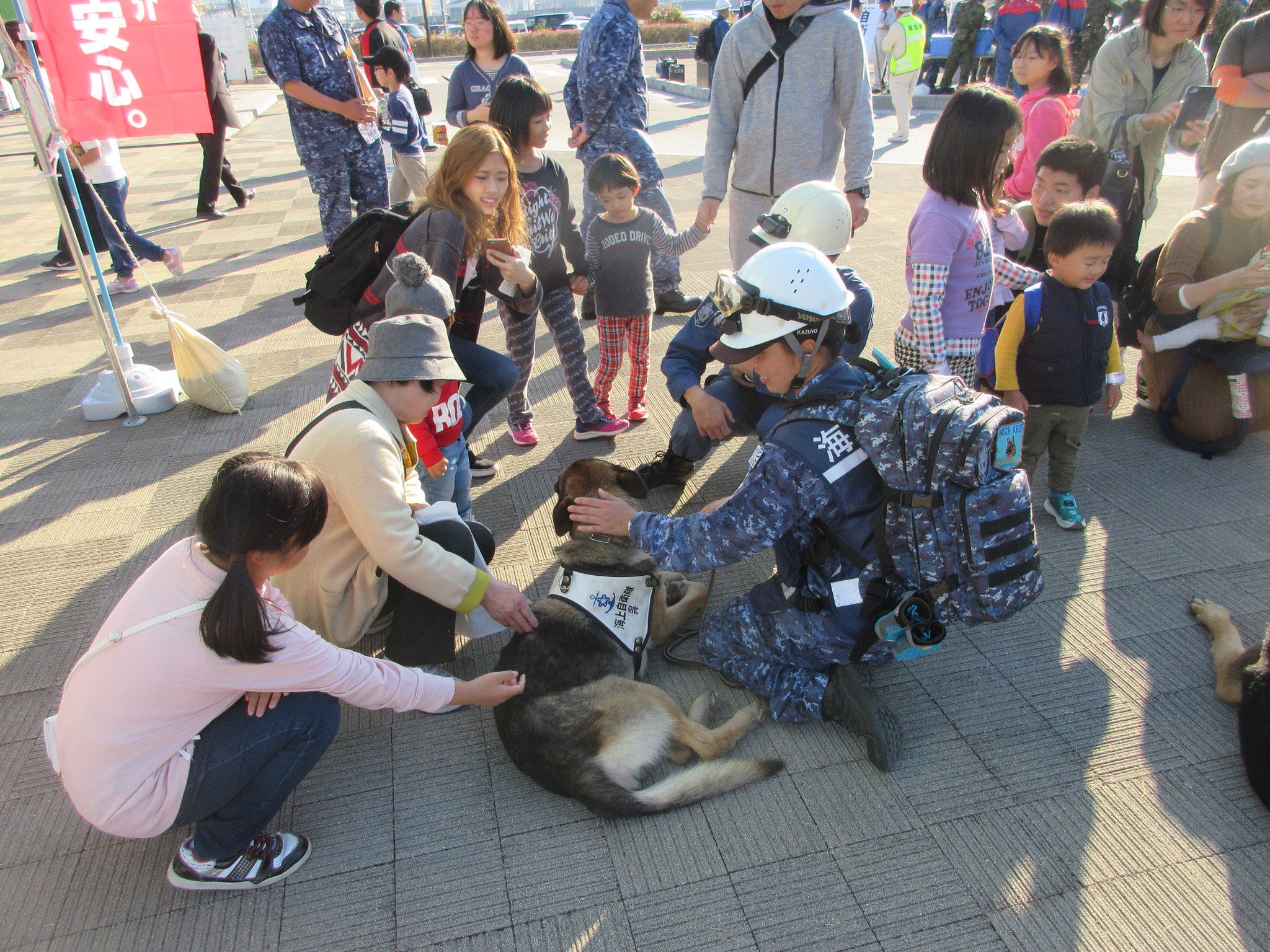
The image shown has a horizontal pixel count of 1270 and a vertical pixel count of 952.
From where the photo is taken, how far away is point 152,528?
3.97 m

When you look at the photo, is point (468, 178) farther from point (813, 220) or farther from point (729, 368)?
point (813, 220)

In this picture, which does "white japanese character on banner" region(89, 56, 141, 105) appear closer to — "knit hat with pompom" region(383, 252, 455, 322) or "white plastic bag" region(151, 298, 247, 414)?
"white plastic bag" region(151, 298, 247, 414)

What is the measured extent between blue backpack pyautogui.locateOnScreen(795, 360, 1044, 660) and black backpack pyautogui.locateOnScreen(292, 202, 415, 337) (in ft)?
7.15

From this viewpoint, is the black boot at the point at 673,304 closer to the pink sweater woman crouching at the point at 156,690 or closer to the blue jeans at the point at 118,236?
the blue jeans at the point at 118,236

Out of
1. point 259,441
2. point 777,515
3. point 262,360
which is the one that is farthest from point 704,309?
point 262,360

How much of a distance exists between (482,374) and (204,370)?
235 cm

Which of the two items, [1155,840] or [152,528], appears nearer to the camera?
[1155,840]

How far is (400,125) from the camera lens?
6828mm

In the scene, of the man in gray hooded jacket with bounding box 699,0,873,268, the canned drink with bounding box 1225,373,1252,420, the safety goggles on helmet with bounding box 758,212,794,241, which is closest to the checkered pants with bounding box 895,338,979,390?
the safety goggles on helmet with bounding box 758,212,794,241

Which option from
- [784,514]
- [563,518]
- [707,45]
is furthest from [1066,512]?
[707,45]

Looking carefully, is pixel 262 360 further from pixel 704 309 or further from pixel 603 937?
pixel 603 937

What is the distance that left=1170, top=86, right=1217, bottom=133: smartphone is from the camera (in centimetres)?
477

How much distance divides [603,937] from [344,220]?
20.4ft

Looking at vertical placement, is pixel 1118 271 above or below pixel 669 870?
above
